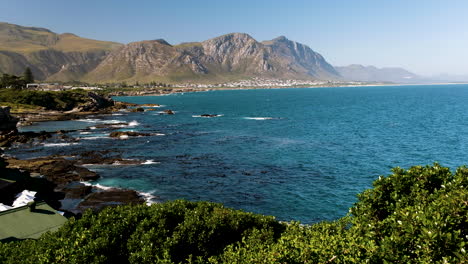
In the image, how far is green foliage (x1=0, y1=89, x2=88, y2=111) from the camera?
153 m

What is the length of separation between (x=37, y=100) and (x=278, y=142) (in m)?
142

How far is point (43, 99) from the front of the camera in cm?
16025

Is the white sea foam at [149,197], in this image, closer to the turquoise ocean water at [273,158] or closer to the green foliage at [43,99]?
the turquoise ocean water at [273,158]

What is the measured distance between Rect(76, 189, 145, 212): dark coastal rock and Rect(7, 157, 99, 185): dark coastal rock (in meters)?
9.07

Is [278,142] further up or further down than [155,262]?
further down

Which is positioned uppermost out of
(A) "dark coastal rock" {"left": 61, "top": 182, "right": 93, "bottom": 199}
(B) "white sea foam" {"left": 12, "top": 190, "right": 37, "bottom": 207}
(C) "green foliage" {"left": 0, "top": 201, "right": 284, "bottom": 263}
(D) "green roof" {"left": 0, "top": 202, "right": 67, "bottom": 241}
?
(C) "green foliage" {"left": 0, "top": 201, "right": 284, "bottom": 263}

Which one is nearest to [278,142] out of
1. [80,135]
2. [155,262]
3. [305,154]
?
[305,154]

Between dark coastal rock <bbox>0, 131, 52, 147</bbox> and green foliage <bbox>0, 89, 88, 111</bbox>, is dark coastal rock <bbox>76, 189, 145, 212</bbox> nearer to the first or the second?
dark coastal rock <bbox>0, 131, 52, 147</bbox>

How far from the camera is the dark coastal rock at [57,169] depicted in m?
51.3

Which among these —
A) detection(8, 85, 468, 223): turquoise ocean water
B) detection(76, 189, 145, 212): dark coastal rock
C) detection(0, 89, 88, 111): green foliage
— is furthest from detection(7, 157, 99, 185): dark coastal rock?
detection(0, 89, 88, 111): green foliage

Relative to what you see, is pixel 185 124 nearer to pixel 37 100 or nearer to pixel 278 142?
pixel 278 142

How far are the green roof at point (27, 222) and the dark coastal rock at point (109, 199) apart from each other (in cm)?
1350

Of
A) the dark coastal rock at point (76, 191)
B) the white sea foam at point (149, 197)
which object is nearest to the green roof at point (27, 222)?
the white sea foam at point (149, 197)

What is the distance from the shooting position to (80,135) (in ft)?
303
